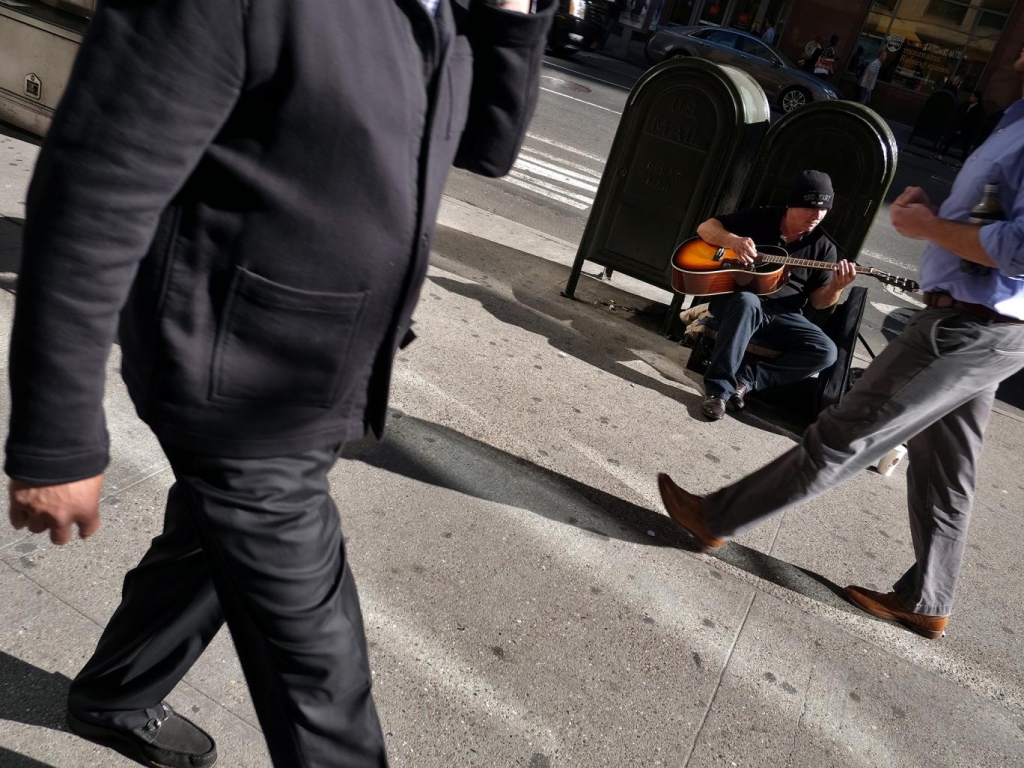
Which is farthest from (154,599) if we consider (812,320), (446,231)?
(446,231)

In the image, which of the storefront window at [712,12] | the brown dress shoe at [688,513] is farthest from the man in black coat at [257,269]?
the storefront window at [712,12]

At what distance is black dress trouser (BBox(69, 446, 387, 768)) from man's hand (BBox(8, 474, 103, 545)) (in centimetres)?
15

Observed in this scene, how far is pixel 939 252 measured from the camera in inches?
114

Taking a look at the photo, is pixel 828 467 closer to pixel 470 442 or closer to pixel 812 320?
pixel 470 442

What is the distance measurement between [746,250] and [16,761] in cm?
377

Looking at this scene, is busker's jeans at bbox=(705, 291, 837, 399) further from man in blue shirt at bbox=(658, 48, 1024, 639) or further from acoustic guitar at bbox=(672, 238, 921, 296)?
man in blue shirt at bbox=(658, 48, 1024, 639)

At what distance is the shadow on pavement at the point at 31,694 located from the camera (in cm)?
209

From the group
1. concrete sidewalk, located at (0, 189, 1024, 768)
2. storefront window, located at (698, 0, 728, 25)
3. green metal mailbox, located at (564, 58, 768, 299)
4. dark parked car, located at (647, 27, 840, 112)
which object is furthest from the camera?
storefront window, located at (698, 0, 728, 25)

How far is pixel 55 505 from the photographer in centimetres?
131

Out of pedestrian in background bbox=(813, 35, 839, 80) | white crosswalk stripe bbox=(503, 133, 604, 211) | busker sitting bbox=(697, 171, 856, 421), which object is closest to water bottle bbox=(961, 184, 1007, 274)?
busker sitting bbox=(697, 171, 856, 421)

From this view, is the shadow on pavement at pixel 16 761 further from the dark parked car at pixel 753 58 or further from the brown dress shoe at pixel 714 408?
the dark parked car at pixel 753 58

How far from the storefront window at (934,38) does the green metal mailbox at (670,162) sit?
70.8 feet

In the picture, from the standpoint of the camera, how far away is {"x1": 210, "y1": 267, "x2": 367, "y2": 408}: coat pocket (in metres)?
1.33

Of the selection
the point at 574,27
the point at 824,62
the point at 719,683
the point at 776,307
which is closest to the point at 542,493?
the point at 719,683
